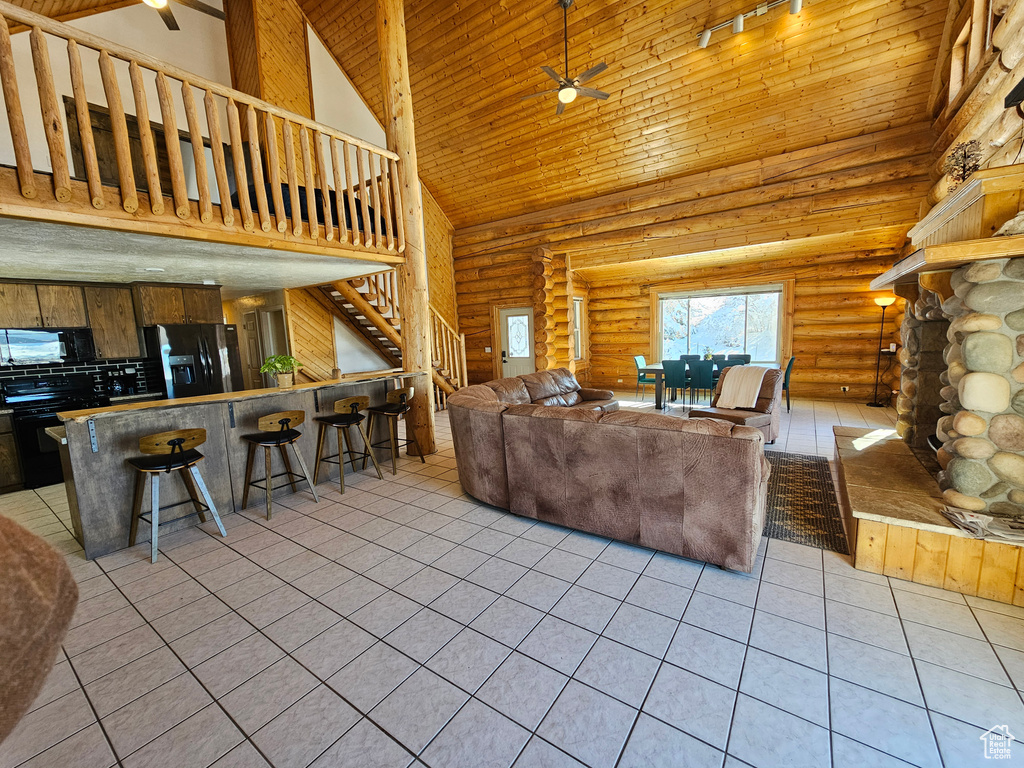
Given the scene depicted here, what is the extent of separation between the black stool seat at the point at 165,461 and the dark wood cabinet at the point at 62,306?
120 inches

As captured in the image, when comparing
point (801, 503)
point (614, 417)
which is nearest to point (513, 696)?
point (614, 417)

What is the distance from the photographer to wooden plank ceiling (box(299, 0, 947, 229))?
179 inches

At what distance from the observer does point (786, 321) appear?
7773mm

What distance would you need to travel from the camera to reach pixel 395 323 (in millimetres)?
6703

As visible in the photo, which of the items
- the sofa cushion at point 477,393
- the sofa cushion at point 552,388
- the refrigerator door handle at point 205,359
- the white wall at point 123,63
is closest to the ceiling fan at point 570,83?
the sofa cushion at point 552,388

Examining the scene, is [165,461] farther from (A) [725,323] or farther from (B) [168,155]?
(A) [725,323]

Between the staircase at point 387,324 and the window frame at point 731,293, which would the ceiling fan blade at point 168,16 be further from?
the window frame at point 731,293

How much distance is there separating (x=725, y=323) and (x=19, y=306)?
10.0 metres

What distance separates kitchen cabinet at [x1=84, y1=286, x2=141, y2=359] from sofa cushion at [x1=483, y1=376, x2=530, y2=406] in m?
4.38

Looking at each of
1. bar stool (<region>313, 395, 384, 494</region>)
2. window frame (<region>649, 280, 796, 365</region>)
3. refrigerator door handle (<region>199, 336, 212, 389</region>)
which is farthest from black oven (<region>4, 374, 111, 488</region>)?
window frame (<region>649, 280, 796, 365</region>)

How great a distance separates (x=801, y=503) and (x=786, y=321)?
18.0 feet

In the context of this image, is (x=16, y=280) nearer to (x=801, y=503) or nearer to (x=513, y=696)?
(x=513, y=696)

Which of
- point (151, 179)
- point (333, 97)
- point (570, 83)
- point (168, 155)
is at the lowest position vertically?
point (151, 179)

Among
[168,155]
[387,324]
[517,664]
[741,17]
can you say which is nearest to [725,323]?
[741,17]
